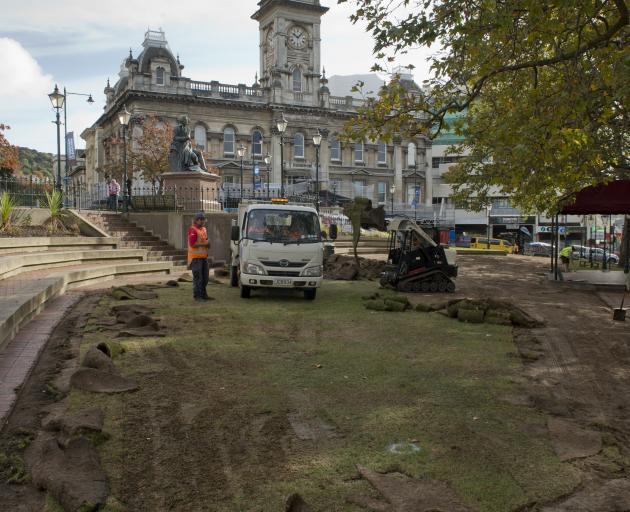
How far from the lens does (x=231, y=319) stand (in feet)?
32.7

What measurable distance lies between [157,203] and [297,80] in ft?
149

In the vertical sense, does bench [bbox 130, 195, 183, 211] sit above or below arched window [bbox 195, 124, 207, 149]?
below

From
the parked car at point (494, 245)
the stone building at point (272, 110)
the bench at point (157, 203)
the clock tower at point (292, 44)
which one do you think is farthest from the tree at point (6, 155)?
the clock tower at point (292, 44)

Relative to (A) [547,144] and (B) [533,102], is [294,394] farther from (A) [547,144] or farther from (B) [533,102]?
(B) [533,102]

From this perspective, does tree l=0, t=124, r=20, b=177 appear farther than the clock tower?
Result: No

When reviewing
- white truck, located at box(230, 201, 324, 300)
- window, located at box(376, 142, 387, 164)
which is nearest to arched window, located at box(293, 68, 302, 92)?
window, located at box(376, 142, 387, 164)

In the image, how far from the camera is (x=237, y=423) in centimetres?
495

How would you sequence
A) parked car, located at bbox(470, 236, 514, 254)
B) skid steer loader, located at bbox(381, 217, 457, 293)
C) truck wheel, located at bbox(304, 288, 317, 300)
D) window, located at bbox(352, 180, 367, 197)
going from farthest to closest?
window, located at bbox(352, 180, 367, 197)
parked car, located at bbox(470, 236, 514, 254)
skid steer loader, located at bbox(381, 217, 457, 293)
truck wheel, located at bbox(304, 288, 317, 300)

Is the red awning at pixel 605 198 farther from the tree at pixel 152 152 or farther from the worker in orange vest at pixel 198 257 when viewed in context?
the tree at pixel 152 152

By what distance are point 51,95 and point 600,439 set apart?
23.7m

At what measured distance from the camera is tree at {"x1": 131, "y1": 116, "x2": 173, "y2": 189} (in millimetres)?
47438

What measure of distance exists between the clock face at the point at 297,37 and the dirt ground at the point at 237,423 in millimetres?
59686

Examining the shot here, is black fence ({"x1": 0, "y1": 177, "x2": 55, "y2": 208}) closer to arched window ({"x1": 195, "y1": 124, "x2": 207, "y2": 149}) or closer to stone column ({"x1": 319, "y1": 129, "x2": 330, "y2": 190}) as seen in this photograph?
arched window ({"x1": 195, "y1": 124, "x2": 207, "y2": 149})

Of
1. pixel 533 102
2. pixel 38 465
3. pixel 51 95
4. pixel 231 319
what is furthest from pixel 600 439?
pixel 51 95
